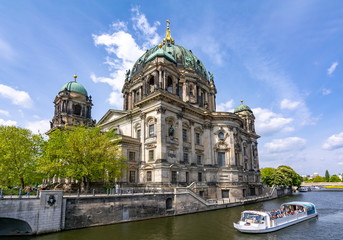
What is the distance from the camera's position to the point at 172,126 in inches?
1654

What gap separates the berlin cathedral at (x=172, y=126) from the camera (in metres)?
39.9

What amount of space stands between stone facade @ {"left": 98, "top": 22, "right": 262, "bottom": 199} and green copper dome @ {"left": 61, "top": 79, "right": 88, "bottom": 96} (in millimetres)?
12883

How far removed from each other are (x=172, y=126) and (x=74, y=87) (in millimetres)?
34943

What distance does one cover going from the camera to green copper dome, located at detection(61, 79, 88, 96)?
206ft

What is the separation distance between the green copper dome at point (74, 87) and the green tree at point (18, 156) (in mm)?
30871

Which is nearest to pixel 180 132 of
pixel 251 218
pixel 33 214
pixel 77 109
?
pixel 251 218

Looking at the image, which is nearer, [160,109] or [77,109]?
[160,109]

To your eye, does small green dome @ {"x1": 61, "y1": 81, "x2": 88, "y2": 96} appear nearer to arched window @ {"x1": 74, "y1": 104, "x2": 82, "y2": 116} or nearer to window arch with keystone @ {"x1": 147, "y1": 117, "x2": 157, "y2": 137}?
arched window @ {"x1": 74, "y1": 104, "x2": 82, "y2": 116}

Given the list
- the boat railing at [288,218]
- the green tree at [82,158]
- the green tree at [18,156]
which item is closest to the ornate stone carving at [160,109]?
the green tree at [82,158]

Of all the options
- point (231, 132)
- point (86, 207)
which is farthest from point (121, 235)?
point (231, 132)

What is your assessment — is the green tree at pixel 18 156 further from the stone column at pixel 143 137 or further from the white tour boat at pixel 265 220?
the white tour boat at pixel 265 220

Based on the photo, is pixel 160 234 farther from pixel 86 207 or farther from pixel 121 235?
pixel 86 207

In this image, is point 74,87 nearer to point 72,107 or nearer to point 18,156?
point 72,107

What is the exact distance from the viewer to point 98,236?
21.6 meters
